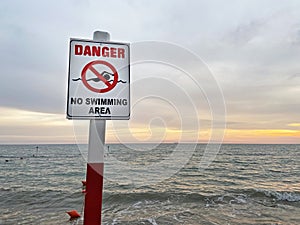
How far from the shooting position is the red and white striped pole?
1405 mm

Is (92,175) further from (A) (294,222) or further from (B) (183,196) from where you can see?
(B) (183,196)

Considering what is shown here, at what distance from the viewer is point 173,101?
2229mm

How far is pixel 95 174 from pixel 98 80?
0.61 m

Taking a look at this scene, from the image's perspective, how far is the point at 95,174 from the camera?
1.42 m

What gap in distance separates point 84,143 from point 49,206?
8.39 metres

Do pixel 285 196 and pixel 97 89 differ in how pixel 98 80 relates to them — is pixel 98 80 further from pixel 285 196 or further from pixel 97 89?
pixel 285 196

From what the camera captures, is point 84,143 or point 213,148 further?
point 213,148

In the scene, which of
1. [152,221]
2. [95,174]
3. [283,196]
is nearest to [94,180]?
[95,174]

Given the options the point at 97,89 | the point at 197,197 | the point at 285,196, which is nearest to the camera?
the point at 97,89

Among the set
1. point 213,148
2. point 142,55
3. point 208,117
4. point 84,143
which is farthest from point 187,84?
point 84,143

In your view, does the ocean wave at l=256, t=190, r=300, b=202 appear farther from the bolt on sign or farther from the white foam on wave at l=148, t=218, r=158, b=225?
the bolt on sign

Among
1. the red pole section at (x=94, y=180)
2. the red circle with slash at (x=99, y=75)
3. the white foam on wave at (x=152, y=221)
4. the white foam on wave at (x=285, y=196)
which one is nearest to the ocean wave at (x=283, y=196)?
the white foam on wave at (x=285, y=196)

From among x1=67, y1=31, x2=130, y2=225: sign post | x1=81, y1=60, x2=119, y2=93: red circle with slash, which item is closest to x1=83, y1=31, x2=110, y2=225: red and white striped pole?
x1=67, y1=31, x2=130, y2=225: sign post

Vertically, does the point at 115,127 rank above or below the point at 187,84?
below
